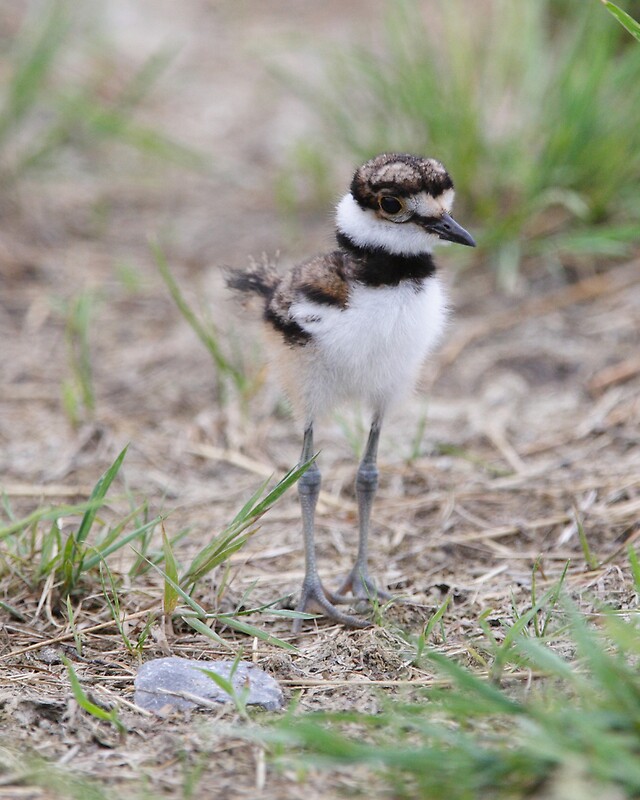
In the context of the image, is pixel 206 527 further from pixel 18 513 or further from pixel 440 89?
pixel 440 89

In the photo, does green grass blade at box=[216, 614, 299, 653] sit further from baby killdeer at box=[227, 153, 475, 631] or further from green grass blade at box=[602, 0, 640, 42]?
green grass blade at box=[602, 0, 640, 42]

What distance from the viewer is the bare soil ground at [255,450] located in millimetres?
2293

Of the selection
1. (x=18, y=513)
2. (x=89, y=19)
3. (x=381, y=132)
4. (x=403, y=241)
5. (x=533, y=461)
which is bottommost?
(x=18, y=513)

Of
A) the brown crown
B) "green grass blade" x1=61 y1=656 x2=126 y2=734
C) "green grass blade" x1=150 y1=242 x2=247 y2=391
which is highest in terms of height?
the brown crown

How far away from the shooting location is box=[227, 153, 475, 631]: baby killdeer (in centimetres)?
254

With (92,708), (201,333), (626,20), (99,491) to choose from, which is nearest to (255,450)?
(201,333)

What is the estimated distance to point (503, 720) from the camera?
1.97 meters

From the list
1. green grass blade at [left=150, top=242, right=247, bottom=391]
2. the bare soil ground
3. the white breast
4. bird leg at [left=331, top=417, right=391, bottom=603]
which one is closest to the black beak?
the white breast

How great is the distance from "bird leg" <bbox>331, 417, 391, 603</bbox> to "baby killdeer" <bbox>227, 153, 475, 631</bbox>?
0.05 meters

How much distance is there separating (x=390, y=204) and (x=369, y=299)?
231 millimetres

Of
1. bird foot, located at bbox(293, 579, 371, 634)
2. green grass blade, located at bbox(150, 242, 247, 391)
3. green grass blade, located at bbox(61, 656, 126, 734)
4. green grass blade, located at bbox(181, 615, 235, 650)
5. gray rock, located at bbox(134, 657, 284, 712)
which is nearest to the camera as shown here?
green grass blade, located at bbox(61, 656, 126, 734)

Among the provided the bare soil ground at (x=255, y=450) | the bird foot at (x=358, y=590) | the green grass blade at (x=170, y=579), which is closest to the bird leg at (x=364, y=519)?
the bird foot at (x=358, y=590)

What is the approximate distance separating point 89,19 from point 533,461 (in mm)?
4364

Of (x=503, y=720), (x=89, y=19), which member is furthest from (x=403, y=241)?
(x=89, y=19)
